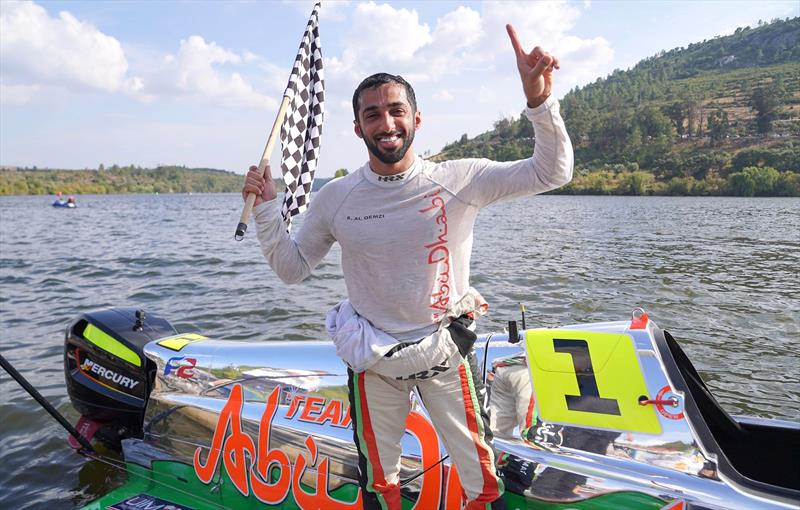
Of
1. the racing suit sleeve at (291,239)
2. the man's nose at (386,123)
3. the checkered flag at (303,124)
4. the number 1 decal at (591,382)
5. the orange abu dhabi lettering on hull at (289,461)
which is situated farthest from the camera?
the checkered flag at (303,124)

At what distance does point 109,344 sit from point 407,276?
321cm

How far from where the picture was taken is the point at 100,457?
14.3 ft

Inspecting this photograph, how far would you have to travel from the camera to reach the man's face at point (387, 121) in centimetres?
229

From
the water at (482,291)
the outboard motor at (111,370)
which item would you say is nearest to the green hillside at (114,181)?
the water at (482,291)

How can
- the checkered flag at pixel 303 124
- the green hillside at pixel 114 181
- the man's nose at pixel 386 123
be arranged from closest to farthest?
the man's nose at pixel 386 123 < the checkered flag at pixel 303 124 < the green hillside at pixel 114 181

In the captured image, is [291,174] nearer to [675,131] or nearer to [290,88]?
[290,88]

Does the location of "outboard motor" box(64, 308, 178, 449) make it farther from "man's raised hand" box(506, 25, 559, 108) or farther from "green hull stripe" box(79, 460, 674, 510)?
"man's raised hand" box(506, 25, 559, 108)

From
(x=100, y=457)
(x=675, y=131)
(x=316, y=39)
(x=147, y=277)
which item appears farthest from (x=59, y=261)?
(x=675, y=131)

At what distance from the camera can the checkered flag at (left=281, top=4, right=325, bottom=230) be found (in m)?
3.63

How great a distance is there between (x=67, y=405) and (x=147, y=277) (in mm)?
8742

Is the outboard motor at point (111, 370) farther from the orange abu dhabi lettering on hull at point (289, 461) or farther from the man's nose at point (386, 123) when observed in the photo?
the man's nose at point (386, 123)

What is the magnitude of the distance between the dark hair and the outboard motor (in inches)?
112

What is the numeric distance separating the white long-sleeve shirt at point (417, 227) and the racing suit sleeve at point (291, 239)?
0.49 feet

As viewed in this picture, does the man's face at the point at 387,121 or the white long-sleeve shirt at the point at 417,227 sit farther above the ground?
the man's face at the point at 387,121
